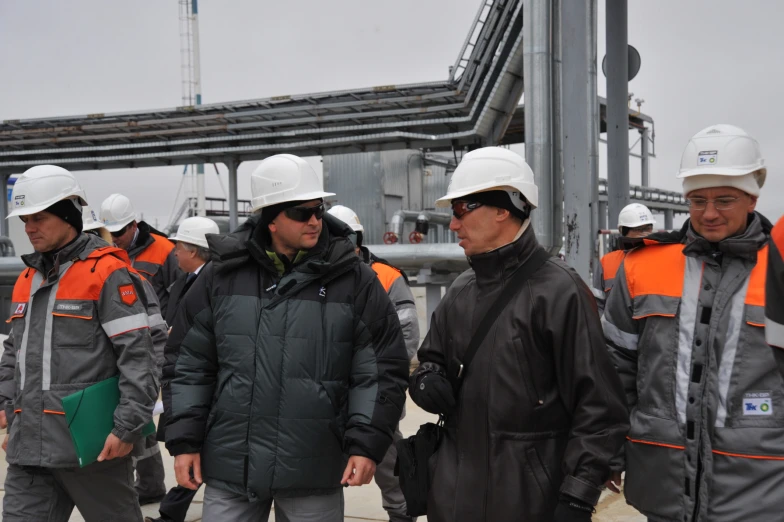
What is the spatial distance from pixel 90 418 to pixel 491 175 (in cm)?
199

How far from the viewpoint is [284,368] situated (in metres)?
2.63

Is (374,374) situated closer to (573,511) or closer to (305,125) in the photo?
(573,511)

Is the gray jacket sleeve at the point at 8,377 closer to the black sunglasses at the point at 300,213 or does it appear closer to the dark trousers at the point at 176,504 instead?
the dark trousers at the point at 176,504

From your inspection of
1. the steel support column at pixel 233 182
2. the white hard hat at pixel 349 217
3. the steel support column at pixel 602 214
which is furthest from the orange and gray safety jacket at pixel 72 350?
the steel support column at pixel 233 182

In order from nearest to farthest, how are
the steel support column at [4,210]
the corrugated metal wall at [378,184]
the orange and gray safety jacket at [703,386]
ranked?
the orange and gray safety jacket at [703,386], the corrugated metal wall at [378,184], the steel support column at [4,210]

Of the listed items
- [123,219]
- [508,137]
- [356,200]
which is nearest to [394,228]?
[356,200]

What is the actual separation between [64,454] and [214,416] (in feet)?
2.73

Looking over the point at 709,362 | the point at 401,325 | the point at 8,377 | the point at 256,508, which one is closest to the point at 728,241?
the point at 709,362

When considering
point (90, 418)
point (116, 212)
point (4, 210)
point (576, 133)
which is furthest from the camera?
point (4, 210)

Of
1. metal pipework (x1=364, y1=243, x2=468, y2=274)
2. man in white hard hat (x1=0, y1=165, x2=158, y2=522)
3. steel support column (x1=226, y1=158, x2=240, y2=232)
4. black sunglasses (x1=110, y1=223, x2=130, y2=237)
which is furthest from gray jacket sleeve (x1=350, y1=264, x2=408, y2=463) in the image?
steel support column (x1=226, y1=158, x2=240, y2=232)

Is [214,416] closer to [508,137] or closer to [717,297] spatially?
[717,297]

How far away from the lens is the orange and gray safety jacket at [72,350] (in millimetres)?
3057

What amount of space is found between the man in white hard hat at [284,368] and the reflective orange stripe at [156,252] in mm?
3001

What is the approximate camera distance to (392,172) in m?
21.5
